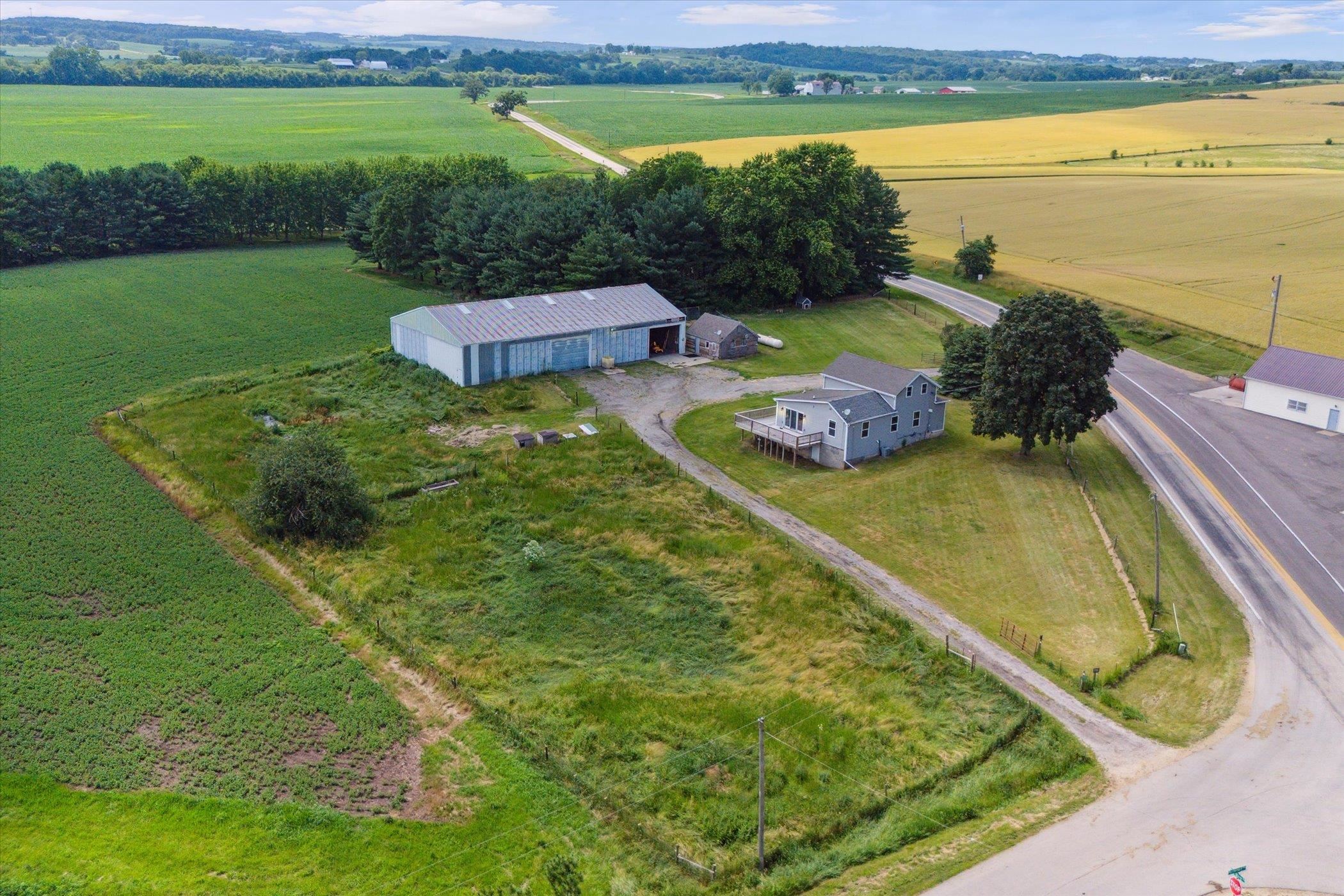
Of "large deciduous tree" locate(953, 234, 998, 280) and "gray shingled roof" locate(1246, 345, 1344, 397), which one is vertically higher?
"large deciduous tree" locate(953, 234, 998, 280)

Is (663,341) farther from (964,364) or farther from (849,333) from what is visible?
(964,364)

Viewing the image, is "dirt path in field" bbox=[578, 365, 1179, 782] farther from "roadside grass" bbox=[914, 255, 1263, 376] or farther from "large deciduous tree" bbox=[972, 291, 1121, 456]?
"roadside grass" bbox=[914, 255, 1263, 376]

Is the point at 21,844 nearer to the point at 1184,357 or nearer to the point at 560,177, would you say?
the point at 1184,357

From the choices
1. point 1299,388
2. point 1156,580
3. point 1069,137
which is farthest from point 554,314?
point 1069,137

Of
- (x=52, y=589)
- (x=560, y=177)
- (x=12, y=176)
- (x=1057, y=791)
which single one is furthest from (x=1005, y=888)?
(x=12, y=176)

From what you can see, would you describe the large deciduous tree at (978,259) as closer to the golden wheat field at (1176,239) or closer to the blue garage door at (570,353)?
the golden wheat field at (1176,239)

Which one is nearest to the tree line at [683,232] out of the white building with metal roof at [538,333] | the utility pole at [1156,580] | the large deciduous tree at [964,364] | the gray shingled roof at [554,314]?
the gray shingled roof at [554,314]

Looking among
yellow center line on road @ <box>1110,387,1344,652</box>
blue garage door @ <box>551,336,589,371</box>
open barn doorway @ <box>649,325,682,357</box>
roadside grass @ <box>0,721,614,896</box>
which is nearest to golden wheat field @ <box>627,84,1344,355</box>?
yellow center line on road @ <box>1110,387,1344,652</box>
